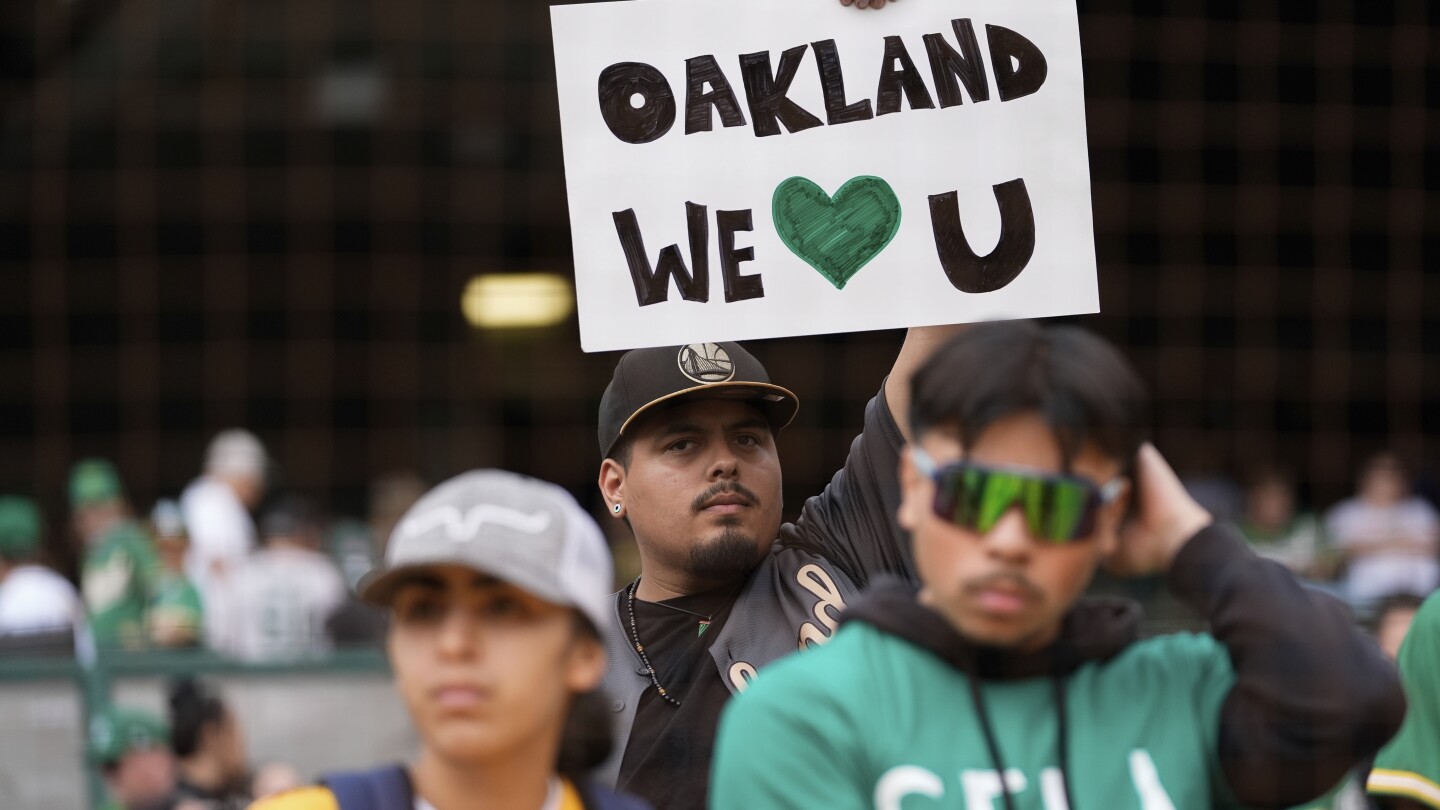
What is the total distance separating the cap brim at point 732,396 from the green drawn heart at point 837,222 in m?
0.21

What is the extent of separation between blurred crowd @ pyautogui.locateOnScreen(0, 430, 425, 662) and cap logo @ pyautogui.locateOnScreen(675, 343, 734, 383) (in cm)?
362

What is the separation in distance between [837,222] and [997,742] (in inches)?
43.7

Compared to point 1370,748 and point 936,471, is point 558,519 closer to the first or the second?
point 936,471

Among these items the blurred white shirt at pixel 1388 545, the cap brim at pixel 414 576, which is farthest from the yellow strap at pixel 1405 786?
the blurred white shirt at pixel 1388 545

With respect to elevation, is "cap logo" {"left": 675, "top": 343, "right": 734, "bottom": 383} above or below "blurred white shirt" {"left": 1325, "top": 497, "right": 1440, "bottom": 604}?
above

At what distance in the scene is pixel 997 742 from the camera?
75.8 inches

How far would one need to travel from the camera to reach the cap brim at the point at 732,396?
294cm

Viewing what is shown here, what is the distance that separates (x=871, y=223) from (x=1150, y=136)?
9.32 m

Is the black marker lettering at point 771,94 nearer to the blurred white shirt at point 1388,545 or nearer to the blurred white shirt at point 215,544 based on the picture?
the blurred white shirt at point 1388,545

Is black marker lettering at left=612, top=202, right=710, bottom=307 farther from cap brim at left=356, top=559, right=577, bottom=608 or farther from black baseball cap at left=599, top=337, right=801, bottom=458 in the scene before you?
cap brim at left=356, top=559, right=577, bottom=608

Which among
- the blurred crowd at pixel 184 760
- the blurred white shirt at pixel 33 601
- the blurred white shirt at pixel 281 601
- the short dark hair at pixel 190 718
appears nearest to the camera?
the blurred crowd at pixel 184 760

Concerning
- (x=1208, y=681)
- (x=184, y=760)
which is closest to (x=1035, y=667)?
(x=1208, y=681)

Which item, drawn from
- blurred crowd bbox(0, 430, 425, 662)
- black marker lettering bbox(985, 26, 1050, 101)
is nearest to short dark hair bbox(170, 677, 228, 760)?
blurred crowd bbox(0, 430, 425, 662)

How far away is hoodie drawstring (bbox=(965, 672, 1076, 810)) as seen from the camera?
1899 mm
